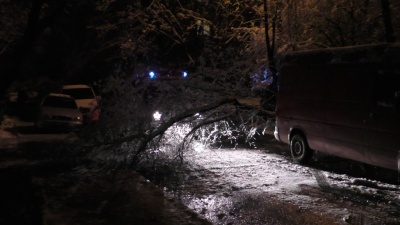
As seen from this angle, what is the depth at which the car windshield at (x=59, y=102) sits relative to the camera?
17172mm

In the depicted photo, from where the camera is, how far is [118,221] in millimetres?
6402

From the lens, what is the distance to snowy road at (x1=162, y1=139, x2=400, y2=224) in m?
6.59

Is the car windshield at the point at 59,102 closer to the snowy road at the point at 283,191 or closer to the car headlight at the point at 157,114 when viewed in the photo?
the snowy road at the point at 283,191

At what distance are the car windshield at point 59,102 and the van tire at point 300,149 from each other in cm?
958

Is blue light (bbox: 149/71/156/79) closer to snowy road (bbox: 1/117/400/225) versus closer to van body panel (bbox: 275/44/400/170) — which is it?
snowy road (bbox: 1/117/400/225)

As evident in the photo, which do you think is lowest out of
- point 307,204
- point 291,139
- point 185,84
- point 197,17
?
point 307,204

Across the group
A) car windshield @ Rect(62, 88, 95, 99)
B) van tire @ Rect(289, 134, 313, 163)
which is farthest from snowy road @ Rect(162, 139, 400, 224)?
car windshield @ Rect(62, 88, 95, 99)

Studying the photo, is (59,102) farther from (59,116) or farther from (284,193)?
(284,193)

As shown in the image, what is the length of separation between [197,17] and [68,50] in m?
8.77

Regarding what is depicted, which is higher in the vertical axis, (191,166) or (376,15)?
(376,15)

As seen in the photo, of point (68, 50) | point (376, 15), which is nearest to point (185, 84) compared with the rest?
point (376, 15)

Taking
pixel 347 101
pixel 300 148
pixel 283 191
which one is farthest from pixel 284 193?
pixel 300 148

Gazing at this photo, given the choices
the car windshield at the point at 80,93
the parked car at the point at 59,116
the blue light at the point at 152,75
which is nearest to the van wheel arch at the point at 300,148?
the blue light at the point at 152,75

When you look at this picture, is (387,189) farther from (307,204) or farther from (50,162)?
(50,162)
